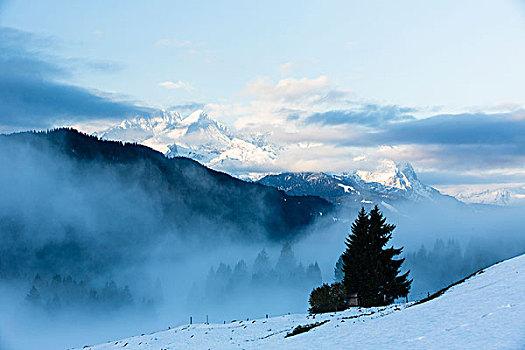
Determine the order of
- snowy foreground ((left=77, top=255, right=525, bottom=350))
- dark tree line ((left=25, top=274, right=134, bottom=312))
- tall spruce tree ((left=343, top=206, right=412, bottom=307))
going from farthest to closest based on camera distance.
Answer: dark tree line ((left=25, top=274, right=134, bottom=312)) → tall spruce tree ((left=343, top=206, right=412, bottom=307)) → snowy foreground ((left=77, top=255, right=525, bottom=350))

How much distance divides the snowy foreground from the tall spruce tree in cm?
1345

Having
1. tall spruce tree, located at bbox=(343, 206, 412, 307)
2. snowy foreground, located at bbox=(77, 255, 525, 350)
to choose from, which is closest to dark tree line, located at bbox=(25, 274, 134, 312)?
→ tall spruce tree, located at bbox=(343, 206, 412, 307)

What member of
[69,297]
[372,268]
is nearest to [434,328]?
[372,268]

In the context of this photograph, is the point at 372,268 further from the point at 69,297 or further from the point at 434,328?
the point at 69,297

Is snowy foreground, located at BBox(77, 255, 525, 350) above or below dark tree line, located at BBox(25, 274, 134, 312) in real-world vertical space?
above

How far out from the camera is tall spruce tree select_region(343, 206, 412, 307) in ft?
199

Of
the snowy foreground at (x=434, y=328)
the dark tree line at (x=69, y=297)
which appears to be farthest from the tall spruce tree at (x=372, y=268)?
the dark tree line at (x=69, y=297)

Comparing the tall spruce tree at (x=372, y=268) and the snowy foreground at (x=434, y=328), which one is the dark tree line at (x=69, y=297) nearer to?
the tall spruce tree at (x=372, y=268)

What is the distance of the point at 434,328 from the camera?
27.2 metres

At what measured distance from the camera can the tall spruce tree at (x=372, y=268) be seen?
60.5 metres

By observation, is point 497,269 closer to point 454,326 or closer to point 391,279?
point 454,326

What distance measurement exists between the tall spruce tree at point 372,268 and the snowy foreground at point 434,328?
13447 millimetres

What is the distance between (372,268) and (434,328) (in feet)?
112

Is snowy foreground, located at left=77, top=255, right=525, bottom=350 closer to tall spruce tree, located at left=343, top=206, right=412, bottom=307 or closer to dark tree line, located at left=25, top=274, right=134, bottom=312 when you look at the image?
tall spruce tree, located at left=343, top=206, right=412, bottom=307
